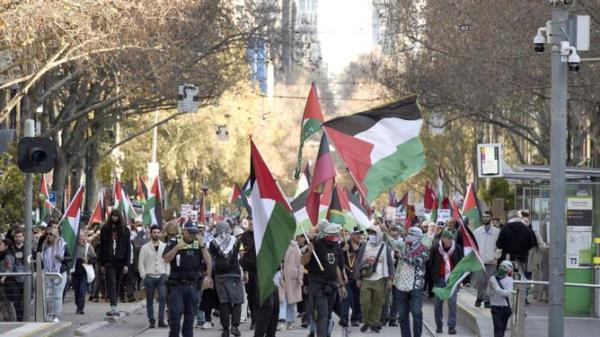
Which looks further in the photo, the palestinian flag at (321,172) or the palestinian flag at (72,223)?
the palestinian flag at (72,223)

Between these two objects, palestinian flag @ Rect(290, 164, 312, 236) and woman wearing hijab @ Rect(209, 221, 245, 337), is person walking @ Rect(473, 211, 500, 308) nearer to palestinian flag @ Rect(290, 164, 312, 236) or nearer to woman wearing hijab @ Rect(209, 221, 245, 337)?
palestinian flag @ Rect(290, 164, 312, 236)

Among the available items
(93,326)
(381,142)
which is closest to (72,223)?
(93,326)

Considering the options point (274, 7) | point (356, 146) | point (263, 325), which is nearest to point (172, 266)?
point (263, 325)

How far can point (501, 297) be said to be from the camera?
20.0 m

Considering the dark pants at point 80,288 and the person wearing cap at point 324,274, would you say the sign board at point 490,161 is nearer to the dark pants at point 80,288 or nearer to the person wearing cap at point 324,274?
the dark pants at point 80,288

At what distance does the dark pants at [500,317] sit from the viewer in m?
20.1

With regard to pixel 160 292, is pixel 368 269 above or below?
above

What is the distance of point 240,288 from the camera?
916 inches

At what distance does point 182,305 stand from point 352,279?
254 inches

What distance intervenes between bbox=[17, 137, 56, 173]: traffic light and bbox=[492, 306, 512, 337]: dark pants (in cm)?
623

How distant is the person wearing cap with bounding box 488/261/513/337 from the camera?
19891 mm

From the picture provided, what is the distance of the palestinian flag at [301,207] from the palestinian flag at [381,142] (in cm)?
129

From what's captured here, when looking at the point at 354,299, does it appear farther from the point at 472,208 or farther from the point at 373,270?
the point at 472,208

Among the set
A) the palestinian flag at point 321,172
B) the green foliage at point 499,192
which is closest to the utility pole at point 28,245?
the palestinian flag at point 321,172
